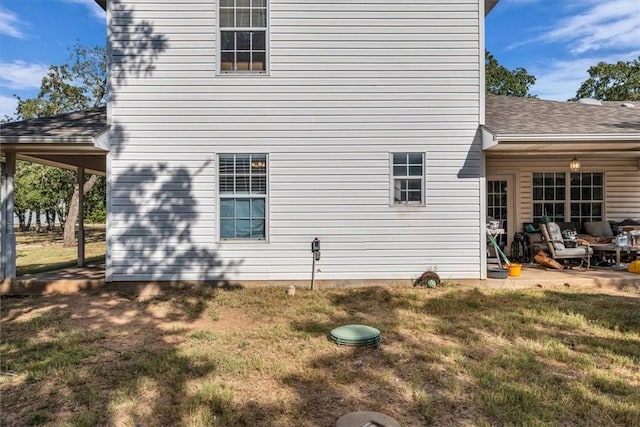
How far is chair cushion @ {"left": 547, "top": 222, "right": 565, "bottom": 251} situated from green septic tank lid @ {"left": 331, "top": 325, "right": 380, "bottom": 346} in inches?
224

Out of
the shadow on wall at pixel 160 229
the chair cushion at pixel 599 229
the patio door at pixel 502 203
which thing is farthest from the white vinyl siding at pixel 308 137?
the chair cushion at pixel 599 229

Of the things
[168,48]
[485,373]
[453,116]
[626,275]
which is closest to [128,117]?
[168,48]

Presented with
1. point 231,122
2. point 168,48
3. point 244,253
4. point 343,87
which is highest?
point 168,48

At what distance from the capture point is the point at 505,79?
29109 mm

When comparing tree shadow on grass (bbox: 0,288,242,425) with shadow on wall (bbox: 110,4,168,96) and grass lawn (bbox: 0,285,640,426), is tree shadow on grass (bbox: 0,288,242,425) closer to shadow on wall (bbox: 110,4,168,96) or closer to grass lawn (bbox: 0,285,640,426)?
grass lawn (bbox: 0,285,640,426)

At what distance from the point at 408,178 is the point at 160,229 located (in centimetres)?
461

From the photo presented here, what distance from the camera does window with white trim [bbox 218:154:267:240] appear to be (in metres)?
7.11

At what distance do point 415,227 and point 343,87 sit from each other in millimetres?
2888

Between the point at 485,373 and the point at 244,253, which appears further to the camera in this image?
the point at 244,253

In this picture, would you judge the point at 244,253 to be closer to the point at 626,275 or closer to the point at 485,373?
the point at 485,373

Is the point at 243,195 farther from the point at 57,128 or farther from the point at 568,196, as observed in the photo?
the point at 568,196

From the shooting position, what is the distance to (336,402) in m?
3.09

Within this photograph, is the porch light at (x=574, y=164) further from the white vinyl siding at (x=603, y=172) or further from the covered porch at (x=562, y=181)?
the white vinyl siding at (x=603, y=172)

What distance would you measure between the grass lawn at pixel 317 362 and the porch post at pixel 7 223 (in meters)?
1.12
